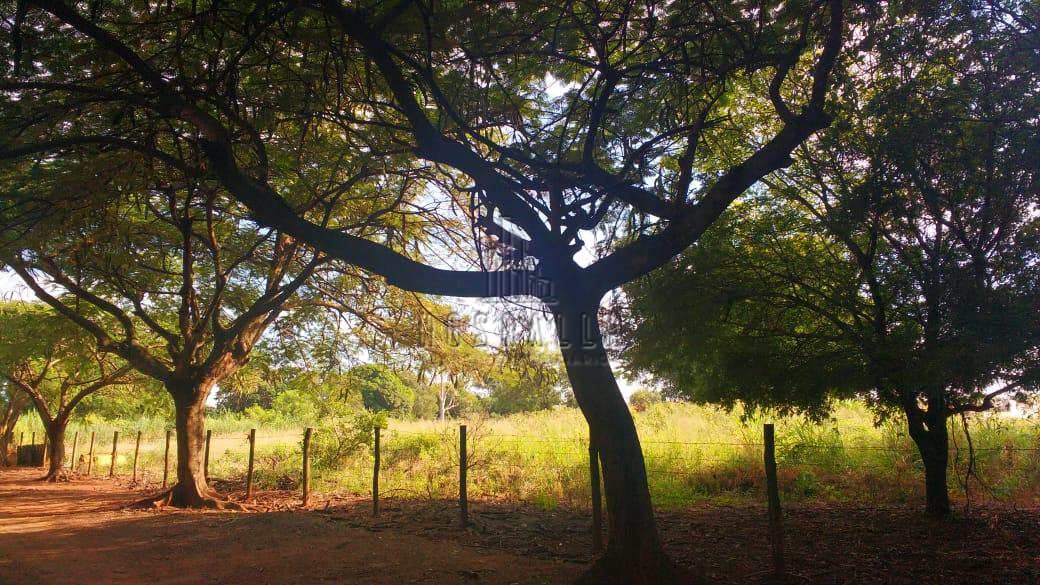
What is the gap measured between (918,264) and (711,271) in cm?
253

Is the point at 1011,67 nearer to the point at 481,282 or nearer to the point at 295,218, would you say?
the point at 481,282

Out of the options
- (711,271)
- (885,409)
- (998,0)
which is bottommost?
(885,409)

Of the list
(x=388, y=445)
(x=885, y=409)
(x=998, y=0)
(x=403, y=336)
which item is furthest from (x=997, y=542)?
(x=388, y=445)

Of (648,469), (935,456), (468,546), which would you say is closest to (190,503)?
(468,546)

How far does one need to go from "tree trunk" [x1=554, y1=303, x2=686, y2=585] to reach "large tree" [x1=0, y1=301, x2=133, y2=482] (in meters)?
13.1

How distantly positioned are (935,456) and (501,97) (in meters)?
7.81

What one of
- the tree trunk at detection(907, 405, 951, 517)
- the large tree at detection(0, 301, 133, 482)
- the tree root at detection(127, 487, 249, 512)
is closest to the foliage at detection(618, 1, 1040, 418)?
the tree trunk at detection(907, 405, 951, 517)

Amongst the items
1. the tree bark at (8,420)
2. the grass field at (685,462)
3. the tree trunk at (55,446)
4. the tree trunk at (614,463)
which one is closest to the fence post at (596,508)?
the tree trunk at (614,463)

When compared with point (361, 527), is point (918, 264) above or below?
above

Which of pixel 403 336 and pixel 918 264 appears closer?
pixel 918 264

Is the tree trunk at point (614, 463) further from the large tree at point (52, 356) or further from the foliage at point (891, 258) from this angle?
the large tree at point (52, 356)

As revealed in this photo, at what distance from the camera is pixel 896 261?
873 centimetres

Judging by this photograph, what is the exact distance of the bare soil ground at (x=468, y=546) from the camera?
664 cm

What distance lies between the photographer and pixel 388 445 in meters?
17.9
